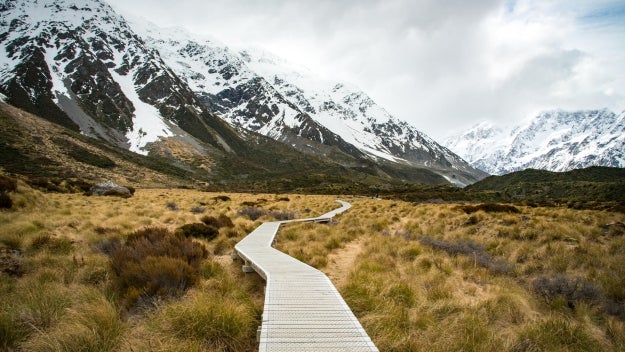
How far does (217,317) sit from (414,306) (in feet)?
12.7

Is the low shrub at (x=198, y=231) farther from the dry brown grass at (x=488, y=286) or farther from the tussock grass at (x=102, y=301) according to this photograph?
the dry brown grass at (x=488, y=286)

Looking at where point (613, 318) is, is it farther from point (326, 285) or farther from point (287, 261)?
point (287, 261)

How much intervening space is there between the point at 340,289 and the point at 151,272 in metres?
4.01

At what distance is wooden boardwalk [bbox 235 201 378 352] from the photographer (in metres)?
4.45

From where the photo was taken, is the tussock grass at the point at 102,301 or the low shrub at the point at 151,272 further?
the low shrub at the point at 151,272

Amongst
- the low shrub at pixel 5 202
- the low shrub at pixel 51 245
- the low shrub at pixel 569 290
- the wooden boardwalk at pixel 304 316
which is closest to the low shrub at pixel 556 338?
the low shrub at pixel 569 290

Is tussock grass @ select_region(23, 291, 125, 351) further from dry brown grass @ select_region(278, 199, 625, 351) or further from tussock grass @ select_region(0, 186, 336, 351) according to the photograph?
dry brown grass @ select_region(278, 199, 625, 351)

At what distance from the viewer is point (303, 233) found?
16016mm

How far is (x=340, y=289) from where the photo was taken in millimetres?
7551

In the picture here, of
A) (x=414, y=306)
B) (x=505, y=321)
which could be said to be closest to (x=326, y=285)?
(x=414, y=306)

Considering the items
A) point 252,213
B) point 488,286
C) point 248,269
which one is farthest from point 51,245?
point 252,213

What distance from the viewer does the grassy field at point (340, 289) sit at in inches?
199

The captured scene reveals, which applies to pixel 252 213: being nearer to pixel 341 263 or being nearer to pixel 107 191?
pixel 341 263

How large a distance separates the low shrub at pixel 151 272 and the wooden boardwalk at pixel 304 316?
1769 millimetres
